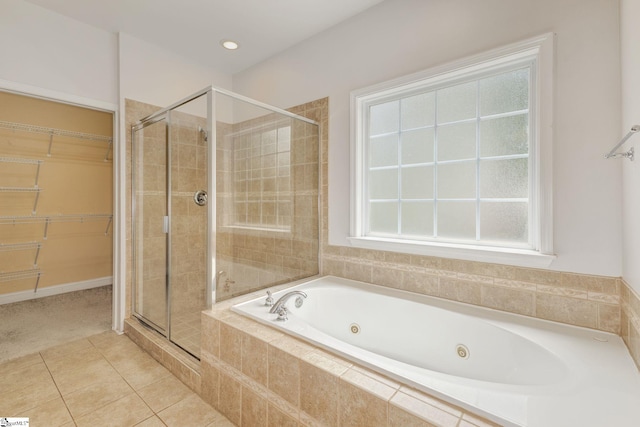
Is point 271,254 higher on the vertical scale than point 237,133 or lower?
lower

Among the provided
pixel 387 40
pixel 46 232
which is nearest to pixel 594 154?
pixel 387 40

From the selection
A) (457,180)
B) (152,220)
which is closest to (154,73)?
(152,220)

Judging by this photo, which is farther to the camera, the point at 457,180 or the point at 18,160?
→ the point at 18,160

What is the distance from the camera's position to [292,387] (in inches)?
46.9

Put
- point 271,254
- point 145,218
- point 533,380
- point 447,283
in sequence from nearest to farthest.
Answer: point 533,380 < point 447,283 < point 271,254 < point 145,218

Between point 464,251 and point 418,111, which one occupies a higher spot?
point 418,111

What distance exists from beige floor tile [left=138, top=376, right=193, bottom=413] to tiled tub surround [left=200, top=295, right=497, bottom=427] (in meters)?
0.18

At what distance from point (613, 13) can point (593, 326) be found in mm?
1475

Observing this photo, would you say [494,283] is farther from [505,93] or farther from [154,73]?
[154,73]

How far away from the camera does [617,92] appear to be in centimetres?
133

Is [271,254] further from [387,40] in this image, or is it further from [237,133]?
[387,40]

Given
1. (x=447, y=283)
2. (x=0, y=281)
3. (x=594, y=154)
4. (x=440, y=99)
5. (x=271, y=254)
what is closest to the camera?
(x=594, y=154)

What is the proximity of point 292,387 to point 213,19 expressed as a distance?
103 inches

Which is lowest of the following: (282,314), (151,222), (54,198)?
(282,314)
